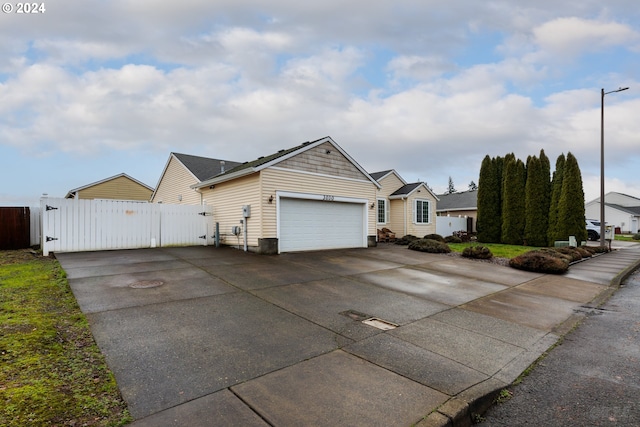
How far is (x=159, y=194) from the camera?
21.0 metres

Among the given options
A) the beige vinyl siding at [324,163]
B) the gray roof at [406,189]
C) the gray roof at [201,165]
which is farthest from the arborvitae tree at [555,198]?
the gray roof at [201,165]

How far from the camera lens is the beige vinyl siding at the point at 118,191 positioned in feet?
75.3

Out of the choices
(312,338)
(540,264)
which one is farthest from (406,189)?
(312,338)

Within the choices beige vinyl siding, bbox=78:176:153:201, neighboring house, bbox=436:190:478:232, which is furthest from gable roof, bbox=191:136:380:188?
neighboring house, bbox=436:190:478:232

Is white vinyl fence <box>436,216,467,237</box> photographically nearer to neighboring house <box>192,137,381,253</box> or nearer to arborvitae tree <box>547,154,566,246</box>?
arborvitae tree <box>547,154,566,246</box>

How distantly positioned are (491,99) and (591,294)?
9.90 metres

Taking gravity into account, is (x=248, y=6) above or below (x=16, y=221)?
above

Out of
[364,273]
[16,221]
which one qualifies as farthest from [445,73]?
[16,221]

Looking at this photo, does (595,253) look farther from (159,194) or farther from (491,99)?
(159,194)

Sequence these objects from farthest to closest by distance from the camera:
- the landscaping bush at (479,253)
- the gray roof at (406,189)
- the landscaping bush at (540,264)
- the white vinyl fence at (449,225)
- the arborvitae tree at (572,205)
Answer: the white vinyl fence at (449,225) < the gray roof at (406,189) < the arborvitae tree at (572,205) < the landscaping bush at (479,253) < the landscaping bush at (540,264)

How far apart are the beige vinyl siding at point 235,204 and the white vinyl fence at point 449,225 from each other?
52.4ft

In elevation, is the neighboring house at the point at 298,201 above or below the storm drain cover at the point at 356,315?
above

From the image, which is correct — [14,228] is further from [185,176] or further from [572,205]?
[572,205]

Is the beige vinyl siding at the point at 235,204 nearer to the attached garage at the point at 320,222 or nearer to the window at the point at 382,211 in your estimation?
the attached garage at the point at 320,222
